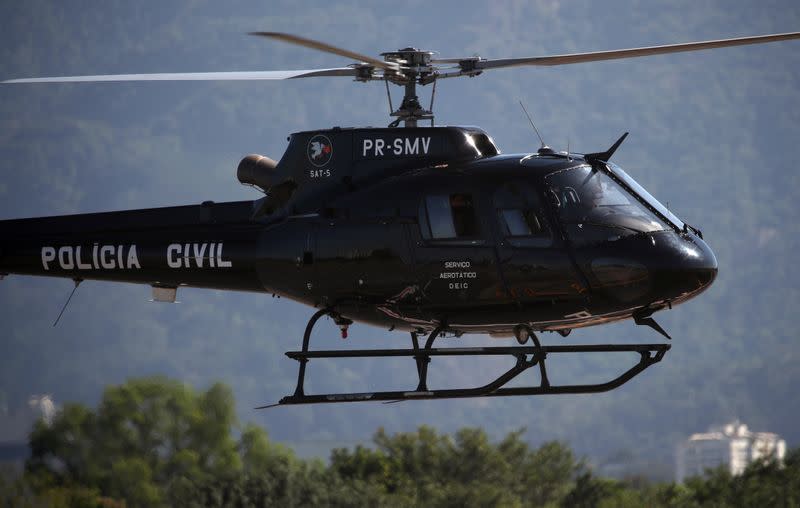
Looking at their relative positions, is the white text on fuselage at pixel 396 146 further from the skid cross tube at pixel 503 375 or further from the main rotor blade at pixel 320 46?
the skid cross tube at pixel 503 375

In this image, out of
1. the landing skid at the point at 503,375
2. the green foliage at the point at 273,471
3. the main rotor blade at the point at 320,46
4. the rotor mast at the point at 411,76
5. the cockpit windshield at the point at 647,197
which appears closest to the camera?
the main rotor blade at the point at 320,46

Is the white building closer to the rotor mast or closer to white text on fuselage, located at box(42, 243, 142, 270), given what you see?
white text on fuselage, located at box(42, 243, 142, 270)

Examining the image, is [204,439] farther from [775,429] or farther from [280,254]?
[775,429]

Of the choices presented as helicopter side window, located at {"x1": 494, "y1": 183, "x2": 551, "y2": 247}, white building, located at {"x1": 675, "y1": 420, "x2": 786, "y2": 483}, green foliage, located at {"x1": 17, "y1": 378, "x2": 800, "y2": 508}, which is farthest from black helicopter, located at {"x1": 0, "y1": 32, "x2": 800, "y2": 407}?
white building, located at {"x1": 675, "y1": 420, "x2": 786, "y2": 483}

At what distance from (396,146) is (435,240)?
4.29ft

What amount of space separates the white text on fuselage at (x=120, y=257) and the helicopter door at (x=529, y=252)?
10.6ft

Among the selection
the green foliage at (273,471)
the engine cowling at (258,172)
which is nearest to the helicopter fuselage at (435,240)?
the engine cowling at (258,172)

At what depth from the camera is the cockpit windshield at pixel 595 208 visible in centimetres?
1480

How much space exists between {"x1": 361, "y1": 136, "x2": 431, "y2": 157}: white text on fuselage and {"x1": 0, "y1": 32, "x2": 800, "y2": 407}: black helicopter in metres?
0.01

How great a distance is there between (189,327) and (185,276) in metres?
168

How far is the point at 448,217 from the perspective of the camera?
15312 mm

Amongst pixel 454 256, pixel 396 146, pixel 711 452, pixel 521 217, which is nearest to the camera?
pixel 521 217

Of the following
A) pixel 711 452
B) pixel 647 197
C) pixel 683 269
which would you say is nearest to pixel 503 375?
pixel 683 269

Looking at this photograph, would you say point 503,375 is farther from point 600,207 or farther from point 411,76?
point 411,76
